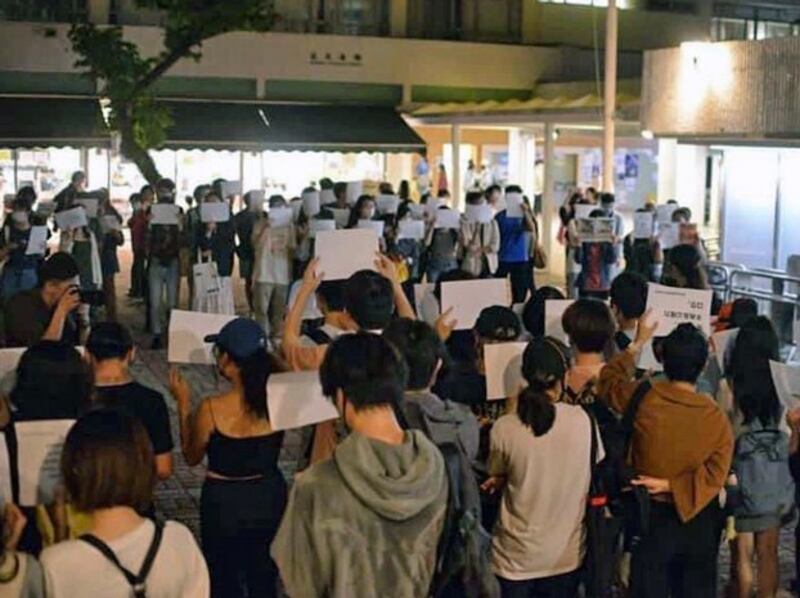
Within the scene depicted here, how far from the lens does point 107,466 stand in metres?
3.14

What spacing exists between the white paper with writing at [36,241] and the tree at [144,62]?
6.19 m

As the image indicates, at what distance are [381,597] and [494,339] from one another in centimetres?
210

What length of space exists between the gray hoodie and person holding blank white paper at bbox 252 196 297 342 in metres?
9.41

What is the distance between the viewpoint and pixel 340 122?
24672 millimetres

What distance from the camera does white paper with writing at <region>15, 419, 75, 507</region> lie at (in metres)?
3.88

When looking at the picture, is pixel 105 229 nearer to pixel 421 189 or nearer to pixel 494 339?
pixel 494 339

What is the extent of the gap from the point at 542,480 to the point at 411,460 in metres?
1.09

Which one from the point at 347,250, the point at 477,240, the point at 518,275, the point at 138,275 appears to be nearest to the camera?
the point at 347,250

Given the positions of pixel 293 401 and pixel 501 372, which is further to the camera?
pixel 501 372

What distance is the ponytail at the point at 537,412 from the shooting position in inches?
172

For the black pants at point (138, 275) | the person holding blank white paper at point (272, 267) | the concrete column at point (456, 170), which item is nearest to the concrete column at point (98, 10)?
the concrete column at point (456, 170)

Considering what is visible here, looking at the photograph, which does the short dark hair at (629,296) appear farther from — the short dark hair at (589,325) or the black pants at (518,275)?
the black pants at (518,275)

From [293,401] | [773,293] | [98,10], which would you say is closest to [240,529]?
[293,401]

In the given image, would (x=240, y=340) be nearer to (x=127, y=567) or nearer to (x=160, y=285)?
(x=127, y=567)
